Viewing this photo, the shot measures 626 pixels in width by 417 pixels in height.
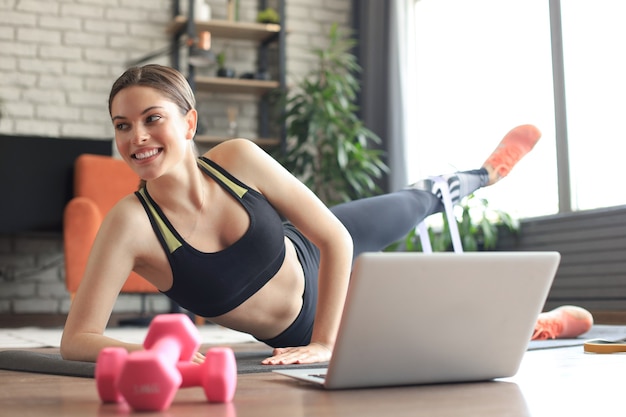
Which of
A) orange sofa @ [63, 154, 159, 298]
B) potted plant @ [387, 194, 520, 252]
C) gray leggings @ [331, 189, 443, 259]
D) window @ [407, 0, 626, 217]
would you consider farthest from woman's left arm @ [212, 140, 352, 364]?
potted plant @ [387, 194, 520, 252]

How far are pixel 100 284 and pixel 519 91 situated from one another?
333 cm

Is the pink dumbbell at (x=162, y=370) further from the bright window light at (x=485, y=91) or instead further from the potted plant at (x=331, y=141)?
the potted plant at (x=331, y=141)

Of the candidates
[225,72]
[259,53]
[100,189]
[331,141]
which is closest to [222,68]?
[225,72]

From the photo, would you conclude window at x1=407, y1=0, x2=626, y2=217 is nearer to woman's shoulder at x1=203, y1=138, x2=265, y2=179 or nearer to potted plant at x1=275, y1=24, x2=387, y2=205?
potted plant at x1=275, y1=24, x2=387, y2=205

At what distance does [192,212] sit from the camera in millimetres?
1648

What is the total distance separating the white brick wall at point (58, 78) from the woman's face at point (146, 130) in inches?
136

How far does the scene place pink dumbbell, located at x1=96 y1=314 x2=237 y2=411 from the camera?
0.90 metres

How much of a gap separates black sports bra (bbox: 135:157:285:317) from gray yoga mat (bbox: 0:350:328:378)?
0.15 meters

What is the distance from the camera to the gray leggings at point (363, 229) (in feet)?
6.34

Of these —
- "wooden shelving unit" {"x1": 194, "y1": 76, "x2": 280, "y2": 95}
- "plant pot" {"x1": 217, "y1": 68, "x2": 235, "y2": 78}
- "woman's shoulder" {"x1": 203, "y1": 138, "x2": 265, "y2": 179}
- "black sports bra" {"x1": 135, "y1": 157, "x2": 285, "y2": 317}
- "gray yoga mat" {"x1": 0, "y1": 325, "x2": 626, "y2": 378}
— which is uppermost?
"plant pot" {"x1": 217, "y1": 68, "x2": 235, "y2": 78}

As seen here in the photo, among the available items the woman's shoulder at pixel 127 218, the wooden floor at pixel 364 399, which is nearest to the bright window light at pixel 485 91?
the woman's shoulder at pixel 127 218

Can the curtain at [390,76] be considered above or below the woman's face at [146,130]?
above

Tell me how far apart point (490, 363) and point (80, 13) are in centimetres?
442

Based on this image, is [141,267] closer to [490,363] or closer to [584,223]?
[490,363]
